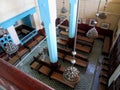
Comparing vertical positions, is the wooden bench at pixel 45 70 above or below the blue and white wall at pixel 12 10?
below

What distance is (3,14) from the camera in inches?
204

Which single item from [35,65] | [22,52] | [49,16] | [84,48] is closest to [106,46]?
[84,48]

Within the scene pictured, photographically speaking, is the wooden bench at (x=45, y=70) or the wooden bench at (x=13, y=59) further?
the wooden bench at (x=13, y=59)

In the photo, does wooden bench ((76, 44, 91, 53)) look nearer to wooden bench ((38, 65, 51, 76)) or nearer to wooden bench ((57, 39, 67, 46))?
wooden bench ((57, 39, 67, 46))

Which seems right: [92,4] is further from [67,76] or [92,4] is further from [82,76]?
[67,76]

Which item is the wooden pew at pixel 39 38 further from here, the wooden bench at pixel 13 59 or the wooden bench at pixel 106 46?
the wooden bench at pixel 106 46

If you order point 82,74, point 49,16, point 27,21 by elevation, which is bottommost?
point 82,74

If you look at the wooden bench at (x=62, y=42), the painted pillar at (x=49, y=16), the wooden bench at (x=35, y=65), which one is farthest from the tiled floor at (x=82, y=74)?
the wooden bench at (x=62, y=42)

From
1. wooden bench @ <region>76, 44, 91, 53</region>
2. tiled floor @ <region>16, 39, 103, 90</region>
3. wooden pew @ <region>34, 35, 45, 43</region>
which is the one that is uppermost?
wooden pew @ <region>34, 35, 45, 43</region>

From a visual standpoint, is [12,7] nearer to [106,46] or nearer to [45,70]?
[45,70]

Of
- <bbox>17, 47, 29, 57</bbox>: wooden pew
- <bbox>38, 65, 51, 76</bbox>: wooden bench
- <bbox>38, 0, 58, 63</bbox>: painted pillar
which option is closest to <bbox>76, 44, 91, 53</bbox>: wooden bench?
<bbox>38, 65, 51, 76</bbox>: wooden bench

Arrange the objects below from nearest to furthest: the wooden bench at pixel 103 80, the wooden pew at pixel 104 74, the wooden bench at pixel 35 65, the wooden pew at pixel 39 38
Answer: the wooden bench at pixel 103 80 < the wooden pew at pixel 104 74 < the wooden bench at pixel 35 65 < the wooden pew at pixel 39 38

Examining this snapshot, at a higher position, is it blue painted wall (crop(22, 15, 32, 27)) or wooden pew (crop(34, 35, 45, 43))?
blue painted wall (crop(22, 15, 32, 27))

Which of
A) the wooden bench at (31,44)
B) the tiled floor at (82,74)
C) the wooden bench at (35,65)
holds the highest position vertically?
the wooden bench at (31,44)
